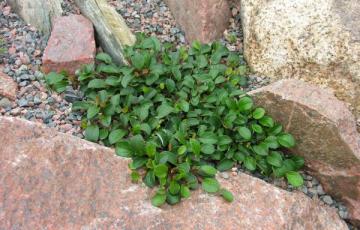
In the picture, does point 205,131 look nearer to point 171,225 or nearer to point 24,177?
→ point 171,225

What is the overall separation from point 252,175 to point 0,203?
1.72 metres

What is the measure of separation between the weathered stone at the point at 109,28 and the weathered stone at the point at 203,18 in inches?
19.6

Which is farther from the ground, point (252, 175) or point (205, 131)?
point (205, 131)

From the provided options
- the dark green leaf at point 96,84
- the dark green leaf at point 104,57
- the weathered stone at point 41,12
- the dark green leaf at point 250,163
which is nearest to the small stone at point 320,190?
the dark green leaf at point 250,163

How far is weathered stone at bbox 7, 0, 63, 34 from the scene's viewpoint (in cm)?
428

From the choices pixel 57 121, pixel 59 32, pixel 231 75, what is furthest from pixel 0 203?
pixel 231 75

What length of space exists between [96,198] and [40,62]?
59.2 inches

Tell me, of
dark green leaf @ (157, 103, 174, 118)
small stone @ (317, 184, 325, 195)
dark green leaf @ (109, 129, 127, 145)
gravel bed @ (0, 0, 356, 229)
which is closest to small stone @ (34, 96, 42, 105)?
gravel bed @ (0, 0, 356, 229)

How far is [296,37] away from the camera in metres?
3.87

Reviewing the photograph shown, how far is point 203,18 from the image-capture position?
4.21 m

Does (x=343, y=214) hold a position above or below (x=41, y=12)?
below

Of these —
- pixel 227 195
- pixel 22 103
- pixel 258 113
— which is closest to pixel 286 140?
pixel 258 113

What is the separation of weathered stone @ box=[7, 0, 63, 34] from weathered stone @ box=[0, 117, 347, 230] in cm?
121

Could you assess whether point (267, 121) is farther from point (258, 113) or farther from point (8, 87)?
point (8, 87)
